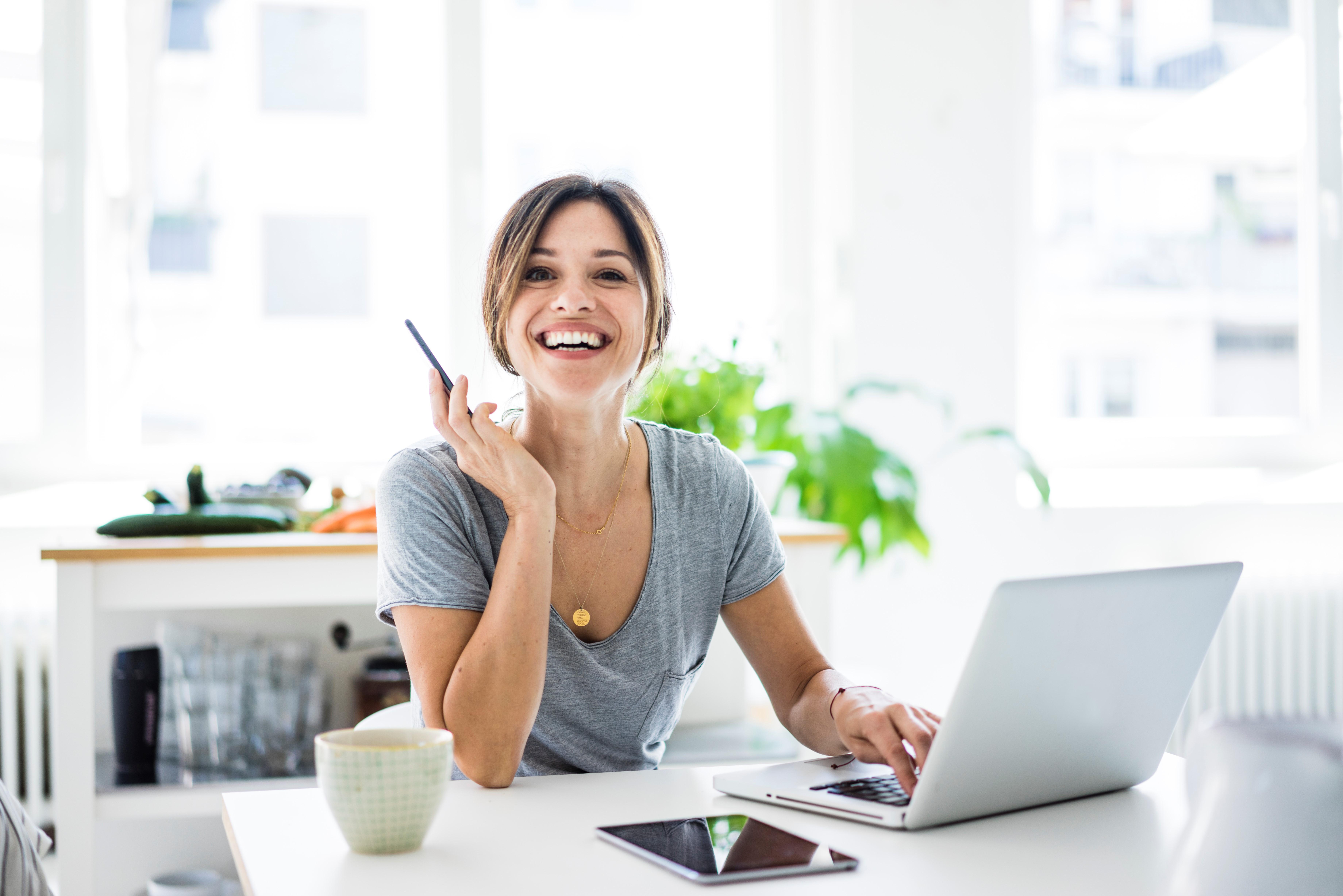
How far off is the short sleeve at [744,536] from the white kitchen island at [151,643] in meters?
0.61

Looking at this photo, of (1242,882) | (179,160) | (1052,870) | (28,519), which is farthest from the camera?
(179,160)

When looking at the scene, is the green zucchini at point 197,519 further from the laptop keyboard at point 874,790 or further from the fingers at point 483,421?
the laptop keyboard at point 874,790

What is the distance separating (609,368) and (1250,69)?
2.86 meters

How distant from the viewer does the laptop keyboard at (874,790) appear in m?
0.87

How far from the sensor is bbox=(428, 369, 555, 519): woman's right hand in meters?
1.14

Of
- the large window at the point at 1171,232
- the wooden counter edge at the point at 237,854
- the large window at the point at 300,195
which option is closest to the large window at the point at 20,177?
the large window at the point at 300,195

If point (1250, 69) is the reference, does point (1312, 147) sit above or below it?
below

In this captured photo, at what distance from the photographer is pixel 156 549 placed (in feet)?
5.53

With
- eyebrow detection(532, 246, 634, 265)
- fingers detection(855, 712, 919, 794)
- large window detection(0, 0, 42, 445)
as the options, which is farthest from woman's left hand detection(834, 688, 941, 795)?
large window detection(0, 0, 42, 445)

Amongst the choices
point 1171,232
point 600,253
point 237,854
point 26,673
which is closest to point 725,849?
point 237,854

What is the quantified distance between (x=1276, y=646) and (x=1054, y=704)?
260 centimetres

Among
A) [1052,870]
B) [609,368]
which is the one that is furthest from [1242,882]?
[609,368]

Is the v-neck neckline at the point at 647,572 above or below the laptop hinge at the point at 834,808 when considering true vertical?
above

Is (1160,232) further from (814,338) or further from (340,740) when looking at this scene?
(340,740)
